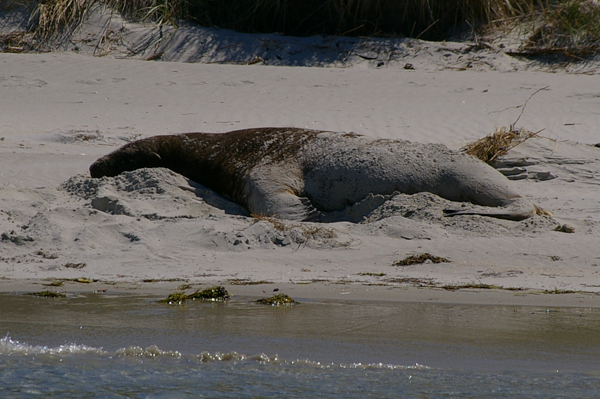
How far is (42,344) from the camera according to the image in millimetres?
3338

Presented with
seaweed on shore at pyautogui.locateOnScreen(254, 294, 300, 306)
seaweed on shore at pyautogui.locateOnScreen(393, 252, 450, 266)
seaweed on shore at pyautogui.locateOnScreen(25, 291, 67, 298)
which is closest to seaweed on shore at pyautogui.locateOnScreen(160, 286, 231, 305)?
seaweed on shore at pyautogui.locateOnScreen(254, 294, 300, 306)

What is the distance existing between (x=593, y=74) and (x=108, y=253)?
30.6ft

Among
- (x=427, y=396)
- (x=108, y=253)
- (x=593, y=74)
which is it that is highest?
(x=593, y=74)

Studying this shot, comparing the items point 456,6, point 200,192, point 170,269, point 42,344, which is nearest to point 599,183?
A: point 200,192

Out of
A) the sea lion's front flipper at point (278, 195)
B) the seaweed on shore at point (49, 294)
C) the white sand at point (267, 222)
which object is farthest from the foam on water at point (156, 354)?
the sea lion's front flipper at point (278, 195)

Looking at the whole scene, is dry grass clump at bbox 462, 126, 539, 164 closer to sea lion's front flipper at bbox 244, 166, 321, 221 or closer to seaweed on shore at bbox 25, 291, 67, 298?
sea lion's front flipper at bbox 244, 166, 321, 221

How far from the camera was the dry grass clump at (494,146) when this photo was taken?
7797mm

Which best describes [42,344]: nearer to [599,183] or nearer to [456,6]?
[599,183]

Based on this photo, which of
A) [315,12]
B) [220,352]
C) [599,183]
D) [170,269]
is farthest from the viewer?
[315,12]

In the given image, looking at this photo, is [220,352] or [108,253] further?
[108,253]

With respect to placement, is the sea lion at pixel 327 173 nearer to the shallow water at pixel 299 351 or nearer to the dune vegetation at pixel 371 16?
the shallow water at pixel 299 351

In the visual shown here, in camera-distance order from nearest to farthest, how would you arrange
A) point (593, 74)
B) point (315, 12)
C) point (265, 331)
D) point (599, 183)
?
point (265, 331) < point (599, 183) < point (593, 74) < point (315, 12)

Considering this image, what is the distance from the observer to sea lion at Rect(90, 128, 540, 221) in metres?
6.26

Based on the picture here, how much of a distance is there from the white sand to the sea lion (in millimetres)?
257
